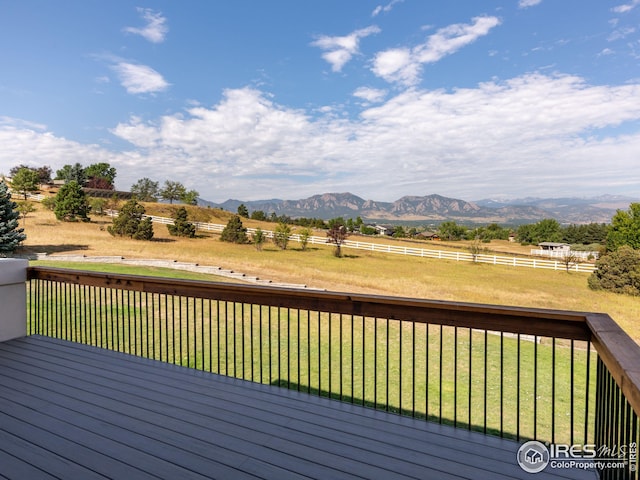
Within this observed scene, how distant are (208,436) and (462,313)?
159 cm

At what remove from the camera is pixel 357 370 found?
685 centimetres

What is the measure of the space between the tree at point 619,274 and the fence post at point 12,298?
22217 millimetres

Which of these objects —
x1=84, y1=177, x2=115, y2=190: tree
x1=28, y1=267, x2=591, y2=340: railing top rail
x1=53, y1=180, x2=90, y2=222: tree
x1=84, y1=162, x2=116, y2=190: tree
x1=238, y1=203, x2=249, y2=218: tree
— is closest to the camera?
x1=28, y1=267, x2=591, y2=340: railing top rail

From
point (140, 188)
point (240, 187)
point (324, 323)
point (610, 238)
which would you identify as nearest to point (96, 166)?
point (140, 188)

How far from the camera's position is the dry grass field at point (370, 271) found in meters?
14.4

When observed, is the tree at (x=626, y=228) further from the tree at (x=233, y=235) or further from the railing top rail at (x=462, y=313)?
the railing top rail at (x=462, y=313)

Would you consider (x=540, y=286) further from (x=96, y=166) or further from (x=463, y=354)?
(x=96, y=166)

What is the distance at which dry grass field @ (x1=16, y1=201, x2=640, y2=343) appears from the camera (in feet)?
47.4

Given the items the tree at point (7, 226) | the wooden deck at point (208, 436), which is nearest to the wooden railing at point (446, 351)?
the wooden deck at point (208, 436)

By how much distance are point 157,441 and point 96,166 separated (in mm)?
77034

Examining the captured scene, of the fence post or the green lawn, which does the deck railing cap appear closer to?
the fence post

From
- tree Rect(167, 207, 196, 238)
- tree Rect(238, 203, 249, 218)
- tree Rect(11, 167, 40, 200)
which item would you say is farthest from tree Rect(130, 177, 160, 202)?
tree Rect(167, 207, 196, 238)

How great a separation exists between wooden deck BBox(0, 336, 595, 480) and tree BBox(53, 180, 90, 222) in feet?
94.8

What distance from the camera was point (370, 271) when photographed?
1897 cm
